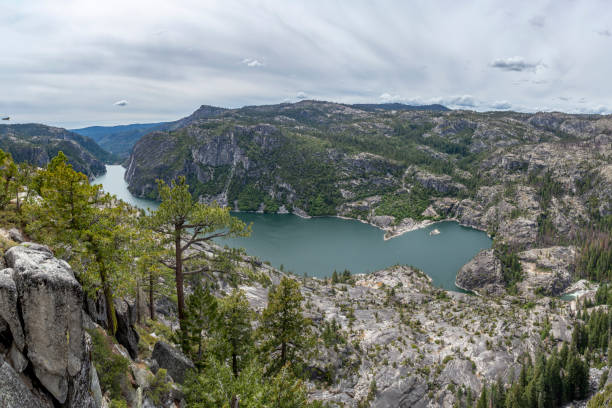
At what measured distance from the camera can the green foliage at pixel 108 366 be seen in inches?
574

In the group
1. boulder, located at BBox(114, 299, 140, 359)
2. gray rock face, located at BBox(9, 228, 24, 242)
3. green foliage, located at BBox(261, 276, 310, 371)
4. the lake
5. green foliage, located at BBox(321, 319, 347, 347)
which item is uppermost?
gray rock face, located at BBox(9, 228, 24, 242)

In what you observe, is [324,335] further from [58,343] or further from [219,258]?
[58,343]

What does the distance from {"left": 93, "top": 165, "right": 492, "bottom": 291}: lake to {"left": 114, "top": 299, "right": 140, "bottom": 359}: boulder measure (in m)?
106

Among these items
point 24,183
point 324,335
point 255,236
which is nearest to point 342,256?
point 255,236

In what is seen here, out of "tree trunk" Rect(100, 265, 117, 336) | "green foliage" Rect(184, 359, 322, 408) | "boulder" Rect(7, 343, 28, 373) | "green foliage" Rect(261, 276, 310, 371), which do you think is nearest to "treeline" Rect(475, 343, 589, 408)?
"green foliage" Rect(261, 276, 310, 371)

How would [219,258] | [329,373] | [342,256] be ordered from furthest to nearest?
[342,256]
[329,373]
[219,258]

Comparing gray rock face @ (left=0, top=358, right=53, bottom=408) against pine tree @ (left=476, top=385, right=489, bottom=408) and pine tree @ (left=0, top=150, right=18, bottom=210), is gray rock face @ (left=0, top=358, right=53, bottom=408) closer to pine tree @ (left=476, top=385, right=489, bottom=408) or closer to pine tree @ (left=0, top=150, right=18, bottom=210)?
pine tree @ (left=0, top=150, right=18, bottom=210)

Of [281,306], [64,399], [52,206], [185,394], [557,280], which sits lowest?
[557,280]

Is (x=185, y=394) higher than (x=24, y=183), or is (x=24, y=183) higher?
(x=24, y=183)

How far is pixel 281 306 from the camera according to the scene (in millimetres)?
27281

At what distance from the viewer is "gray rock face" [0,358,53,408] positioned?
29.1ft

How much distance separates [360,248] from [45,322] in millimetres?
155470

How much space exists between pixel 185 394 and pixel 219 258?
817 centimetres

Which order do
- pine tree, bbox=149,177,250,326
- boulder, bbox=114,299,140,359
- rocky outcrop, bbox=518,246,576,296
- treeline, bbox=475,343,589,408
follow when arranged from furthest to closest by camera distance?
rocky outcrop, bbox=518,246,576,296 < treeline, bbox=475,343,589,408 < boulder, bbox=114,299,140,359 < pine tree, bbox=149,177,250,326
